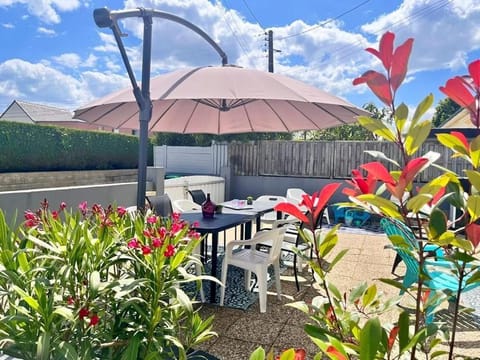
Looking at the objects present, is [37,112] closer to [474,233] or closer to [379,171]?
[379,171]

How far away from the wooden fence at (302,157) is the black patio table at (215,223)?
5.28 m

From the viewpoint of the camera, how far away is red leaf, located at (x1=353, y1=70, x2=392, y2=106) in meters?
0.98

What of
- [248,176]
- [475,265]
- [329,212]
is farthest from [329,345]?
[248,176]

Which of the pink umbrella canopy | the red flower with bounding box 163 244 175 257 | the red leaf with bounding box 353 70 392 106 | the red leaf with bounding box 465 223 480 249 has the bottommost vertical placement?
the red flower with bounding box 163 244 175 257

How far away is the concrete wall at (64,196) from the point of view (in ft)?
12.8

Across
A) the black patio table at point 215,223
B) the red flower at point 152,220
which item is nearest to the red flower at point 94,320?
the red flower at point 152,220

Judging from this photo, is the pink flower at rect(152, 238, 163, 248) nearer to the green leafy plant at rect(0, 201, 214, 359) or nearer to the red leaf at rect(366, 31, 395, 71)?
the green leafy plant at rect(0, 201, 214, 359)

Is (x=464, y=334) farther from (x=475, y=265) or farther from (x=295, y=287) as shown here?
(x=475, y=265)

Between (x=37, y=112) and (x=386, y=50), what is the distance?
33.1 meters

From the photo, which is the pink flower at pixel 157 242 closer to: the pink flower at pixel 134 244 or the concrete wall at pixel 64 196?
the pink flower at pixel 134 244

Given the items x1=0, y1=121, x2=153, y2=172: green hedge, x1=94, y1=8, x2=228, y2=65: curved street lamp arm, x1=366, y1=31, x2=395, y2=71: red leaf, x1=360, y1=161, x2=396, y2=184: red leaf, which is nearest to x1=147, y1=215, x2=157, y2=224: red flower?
x1=360, y1=161, x2=396, y2=184: red leaf

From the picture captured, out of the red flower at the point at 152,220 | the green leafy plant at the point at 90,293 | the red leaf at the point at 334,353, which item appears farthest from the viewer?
the red flower at the point at 152,220

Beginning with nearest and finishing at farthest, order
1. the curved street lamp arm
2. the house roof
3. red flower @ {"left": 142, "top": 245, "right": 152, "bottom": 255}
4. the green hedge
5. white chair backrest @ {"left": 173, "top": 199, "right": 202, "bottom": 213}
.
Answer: red flower @ {"left": 142, "top": 245, "right": 152, "bottom": 255} < the curved street lamp arm < white chair backrest @ {"left": 173, "top": 199, "right": 202, "bottom": 213} < the green hedge < the house roof

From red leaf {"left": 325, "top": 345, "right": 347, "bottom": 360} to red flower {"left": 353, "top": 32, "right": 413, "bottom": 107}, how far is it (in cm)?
65
